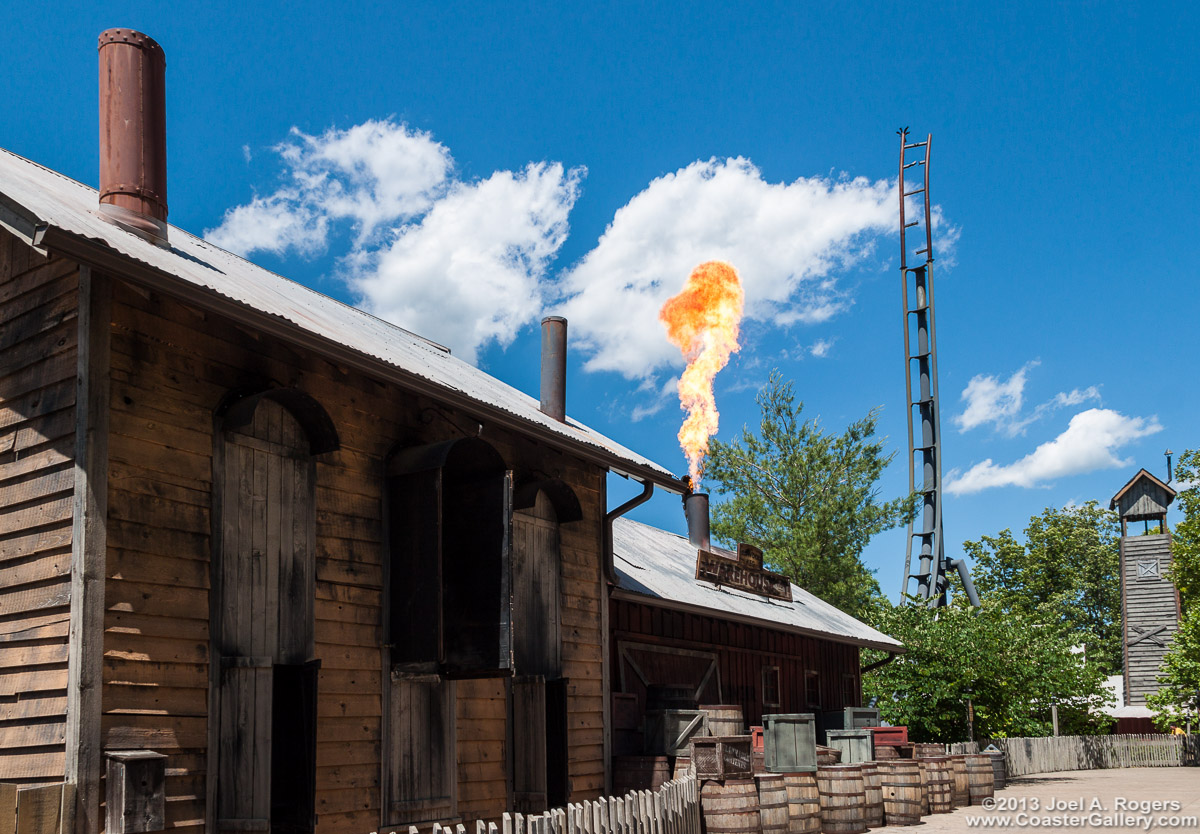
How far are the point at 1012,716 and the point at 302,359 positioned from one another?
21.2 meters

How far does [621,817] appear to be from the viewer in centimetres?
895

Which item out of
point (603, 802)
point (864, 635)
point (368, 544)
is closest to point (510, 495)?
point (368, 544)

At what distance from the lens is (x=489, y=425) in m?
12.1

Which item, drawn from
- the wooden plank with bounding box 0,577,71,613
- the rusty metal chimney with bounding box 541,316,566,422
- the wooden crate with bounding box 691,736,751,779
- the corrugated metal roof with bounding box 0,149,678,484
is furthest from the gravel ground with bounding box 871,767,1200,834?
the wooden plank with bounding box 0,577,71,613

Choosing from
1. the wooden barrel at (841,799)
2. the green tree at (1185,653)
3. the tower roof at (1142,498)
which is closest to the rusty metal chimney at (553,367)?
the wooden barrel at (841,799)

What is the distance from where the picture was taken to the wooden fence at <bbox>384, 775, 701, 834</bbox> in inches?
301

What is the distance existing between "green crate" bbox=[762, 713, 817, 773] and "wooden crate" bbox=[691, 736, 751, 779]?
3.67 feet

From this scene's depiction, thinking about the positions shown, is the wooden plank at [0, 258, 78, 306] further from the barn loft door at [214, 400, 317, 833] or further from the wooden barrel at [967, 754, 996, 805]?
the wooden barrel at [967, 754, 996, 805]

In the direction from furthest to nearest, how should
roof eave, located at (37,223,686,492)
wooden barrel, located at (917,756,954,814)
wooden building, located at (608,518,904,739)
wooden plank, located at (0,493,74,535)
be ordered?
wooden barrel, located at (917,756,954,814) → wooden building, located at (608,518,904,739) → wooden plank, located at (0,493,74,535) → roof eave, located at (37,223,686,492)

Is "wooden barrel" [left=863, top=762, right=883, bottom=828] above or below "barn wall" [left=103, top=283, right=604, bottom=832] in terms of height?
below

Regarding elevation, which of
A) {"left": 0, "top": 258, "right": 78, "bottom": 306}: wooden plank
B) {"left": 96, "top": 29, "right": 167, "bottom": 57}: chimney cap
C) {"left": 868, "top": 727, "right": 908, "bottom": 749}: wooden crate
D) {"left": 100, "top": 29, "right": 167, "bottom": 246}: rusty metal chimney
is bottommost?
{"left": 868, "top": 727, "right": 908, "bottom": 749}: wooden crate

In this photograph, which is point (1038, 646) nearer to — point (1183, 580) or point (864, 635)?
point (864, 635)

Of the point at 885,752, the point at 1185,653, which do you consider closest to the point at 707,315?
the point at 885,752

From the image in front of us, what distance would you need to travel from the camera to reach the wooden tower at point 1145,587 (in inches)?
1842
